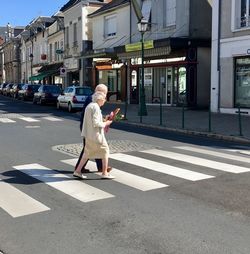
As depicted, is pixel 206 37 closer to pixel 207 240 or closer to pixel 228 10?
pixel 228 10

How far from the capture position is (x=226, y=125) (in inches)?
694

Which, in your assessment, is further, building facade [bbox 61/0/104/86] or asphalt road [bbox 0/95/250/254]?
building facade [bbox 61/0/104/86]

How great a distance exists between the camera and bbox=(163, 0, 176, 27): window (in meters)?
27.8

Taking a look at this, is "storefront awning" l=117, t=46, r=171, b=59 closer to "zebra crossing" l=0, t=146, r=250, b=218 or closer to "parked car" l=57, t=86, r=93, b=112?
"parked car" l=57, t=86, r=93, b=112

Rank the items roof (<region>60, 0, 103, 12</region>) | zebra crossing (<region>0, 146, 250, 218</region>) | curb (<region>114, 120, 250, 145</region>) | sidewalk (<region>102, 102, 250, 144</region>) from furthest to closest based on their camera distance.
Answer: roof (<region>60, 0, 103, 12</region>) < sidewalk (<region>102, 102, 250, 144</region>) < curb (<region>114, 120, 250, 145</region>) < zebra crossing (<region>0, 146, 250, 218</region>)

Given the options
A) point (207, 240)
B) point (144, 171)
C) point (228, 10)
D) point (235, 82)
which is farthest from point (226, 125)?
point (207, 240)

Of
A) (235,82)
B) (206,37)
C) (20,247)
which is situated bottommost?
(20,247)

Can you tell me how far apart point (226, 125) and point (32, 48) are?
51.7 m

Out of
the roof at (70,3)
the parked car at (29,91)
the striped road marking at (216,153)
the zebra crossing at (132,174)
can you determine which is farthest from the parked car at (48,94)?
the zebra crossing at (132,174)

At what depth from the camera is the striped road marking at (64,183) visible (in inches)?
282

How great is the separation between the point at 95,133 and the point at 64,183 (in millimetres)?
987

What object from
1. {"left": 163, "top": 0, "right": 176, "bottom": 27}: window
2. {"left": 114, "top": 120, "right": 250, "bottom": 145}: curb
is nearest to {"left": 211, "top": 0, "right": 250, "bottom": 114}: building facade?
{"left": 163, "top": 0, "right": 176, "bottom": 27}: window

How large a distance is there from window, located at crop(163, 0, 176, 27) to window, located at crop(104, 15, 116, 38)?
750cm

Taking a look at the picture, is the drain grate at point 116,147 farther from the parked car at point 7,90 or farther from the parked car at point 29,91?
the parked car at point 7,90
